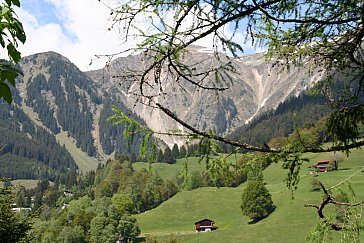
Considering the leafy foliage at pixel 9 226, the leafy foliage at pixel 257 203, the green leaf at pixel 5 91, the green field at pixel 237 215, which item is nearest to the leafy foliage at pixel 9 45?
the green leaf at pixel 5 91

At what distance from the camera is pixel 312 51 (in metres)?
5.22

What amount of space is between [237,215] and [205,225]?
9.12 meters

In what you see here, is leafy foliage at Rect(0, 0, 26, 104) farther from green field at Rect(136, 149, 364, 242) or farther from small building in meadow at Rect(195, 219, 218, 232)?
small building in meadow at Rect(195, 219, 218, 232)

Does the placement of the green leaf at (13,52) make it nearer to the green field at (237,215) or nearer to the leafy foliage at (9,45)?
the leafy foliage at (9,45)

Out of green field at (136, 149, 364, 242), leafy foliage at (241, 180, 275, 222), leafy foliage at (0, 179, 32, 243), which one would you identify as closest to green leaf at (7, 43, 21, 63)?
leafy foliage at (0, 179, 32, 243)

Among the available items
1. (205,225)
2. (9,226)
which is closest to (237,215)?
(205,225)

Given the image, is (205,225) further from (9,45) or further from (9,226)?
(9,45)

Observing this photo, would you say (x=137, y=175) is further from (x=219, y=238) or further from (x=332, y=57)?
(x=332, y=57)

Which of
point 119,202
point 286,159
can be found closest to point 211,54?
point 286,159

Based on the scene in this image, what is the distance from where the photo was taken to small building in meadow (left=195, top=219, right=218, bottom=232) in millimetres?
75312

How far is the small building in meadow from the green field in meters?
1.44

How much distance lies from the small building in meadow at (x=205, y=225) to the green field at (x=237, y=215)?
1.44 meters

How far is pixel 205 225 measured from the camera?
76.8 meters

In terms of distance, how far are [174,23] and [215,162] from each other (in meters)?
1.74
